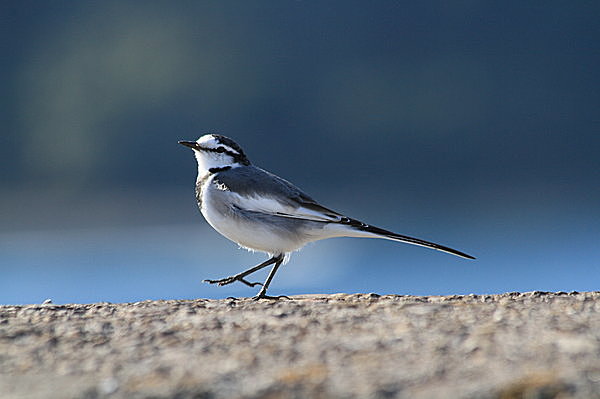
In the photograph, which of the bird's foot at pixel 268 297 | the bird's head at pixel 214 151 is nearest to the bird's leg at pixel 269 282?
the bird's foot at pixel 268 297

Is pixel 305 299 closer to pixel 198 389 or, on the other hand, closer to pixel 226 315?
pixel 226 315

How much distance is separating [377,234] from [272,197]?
18.8 inches

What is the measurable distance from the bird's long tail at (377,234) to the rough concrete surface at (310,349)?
367 millimetres

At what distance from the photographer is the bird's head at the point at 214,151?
3.56 metres

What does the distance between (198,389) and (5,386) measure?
0.44 m

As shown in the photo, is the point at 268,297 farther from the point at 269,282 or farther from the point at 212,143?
the point at 212,143

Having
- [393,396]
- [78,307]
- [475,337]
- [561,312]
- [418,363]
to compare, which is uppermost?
[78,307]

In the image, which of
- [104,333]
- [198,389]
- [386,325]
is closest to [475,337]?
[386,325]

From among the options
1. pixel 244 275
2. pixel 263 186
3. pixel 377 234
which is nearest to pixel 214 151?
pixel 263 186

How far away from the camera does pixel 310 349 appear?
2.04m

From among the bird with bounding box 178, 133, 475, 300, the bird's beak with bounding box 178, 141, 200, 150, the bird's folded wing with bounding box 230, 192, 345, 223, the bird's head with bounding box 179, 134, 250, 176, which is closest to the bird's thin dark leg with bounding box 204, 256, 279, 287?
Answer: the bird with bounding box 178, 133, 475, 300

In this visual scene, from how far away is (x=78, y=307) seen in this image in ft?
8.94

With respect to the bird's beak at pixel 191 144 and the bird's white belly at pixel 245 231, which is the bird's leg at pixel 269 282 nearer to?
the bird's white belly at pixel 245 231

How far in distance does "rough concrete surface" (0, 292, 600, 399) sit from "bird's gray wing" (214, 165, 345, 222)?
630 mm
